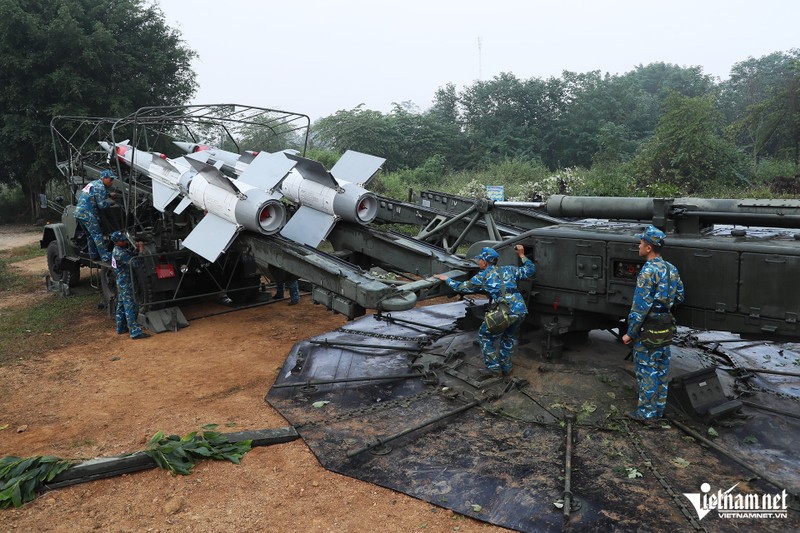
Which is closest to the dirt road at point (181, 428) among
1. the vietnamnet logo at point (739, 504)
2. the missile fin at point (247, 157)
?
the vietnamnet logo at point (739, 504)

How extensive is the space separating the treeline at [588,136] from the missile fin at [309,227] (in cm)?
908

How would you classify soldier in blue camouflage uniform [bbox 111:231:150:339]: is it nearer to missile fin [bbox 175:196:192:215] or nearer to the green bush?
missile fin [bbox 175:196:192:215]

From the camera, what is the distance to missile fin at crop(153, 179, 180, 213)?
946cm

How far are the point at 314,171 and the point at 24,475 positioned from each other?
4.83 m

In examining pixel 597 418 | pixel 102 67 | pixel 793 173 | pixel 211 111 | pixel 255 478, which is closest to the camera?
pixel 255 478

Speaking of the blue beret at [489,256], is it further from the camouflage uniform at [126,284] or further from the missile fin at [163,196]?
the camouflage uniform at [126,284]

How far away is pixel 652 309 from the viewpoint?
539cm

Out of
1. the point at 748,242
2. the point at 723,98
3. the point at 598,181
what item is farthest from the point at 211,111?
the point at 723,98

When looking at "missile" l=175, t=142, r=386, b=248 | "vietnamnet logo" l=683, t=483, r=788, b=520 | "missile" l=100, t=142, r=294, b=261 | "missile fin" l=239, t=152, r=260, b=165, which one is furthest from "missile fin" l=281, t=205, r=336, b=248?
"vietnamnet logo" l=683, t=483, r=788, b=520

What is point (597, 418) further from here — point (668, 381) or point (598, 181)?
point (598, 181)

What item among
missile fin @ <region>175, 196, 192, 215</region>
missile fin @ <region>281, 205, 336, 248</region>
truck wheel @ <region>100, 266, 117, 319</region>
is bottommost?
truck wheel @ <region>100, 266, 117, 319</region>

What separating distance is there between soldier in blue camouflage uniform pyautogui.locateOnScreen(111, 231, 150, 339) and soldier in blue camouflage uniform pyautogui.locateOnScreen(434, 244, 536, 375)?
547 cm

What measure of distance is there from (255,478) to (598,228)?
4361 millimetres

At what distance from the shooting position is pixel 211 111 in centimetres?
932
